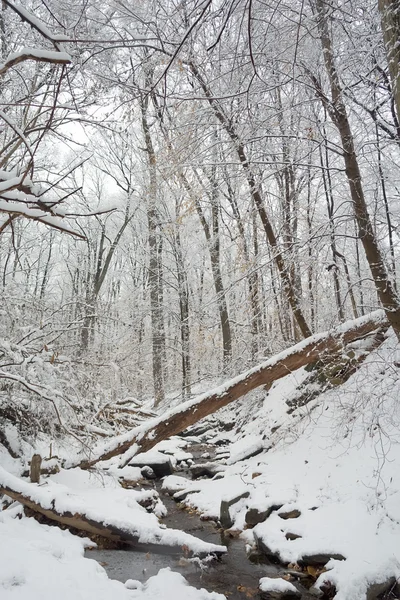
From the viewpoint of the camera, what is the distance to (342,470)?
6027mm

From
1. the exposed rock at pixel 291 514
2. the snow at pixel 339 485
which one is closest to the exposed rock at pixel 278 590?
the snow at pixel 339 485

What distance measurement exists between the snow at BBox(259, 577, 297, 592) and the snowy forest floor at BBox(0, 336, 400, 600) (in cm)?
2

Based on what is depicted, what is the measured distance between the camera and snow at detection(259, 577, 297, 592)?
424 cm

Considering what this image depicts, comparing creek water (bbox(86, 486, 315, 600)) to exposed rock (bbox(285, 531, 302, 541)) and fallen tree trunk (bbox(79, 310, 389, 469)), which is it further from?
fallen tree trunk (bbox(79, 310, 389, 469))

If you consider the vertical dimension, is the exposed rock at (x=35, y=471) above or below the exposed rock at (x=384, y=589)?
above

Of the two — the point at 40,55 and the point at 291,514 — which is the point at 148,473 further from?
the point at 40,55

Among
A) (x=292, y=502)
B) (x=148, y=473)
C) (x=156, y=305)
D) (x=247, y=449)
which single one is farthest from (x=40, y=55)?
(x=156, y=305)

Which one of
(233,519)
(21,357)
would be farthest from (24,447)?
(233,519)

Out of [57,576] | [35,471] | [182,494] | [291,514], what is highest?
[35,471]

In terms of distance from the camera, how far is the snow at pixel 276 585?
13.9 ft

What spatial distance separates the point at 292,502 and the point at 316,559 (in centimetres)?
124

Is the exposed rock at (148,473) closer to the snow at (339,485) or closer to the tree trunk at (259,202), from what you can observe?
the snow at (339,485)

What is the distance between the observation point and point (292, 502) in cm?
596

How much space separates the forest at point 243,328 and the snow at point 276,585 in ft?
0.10
